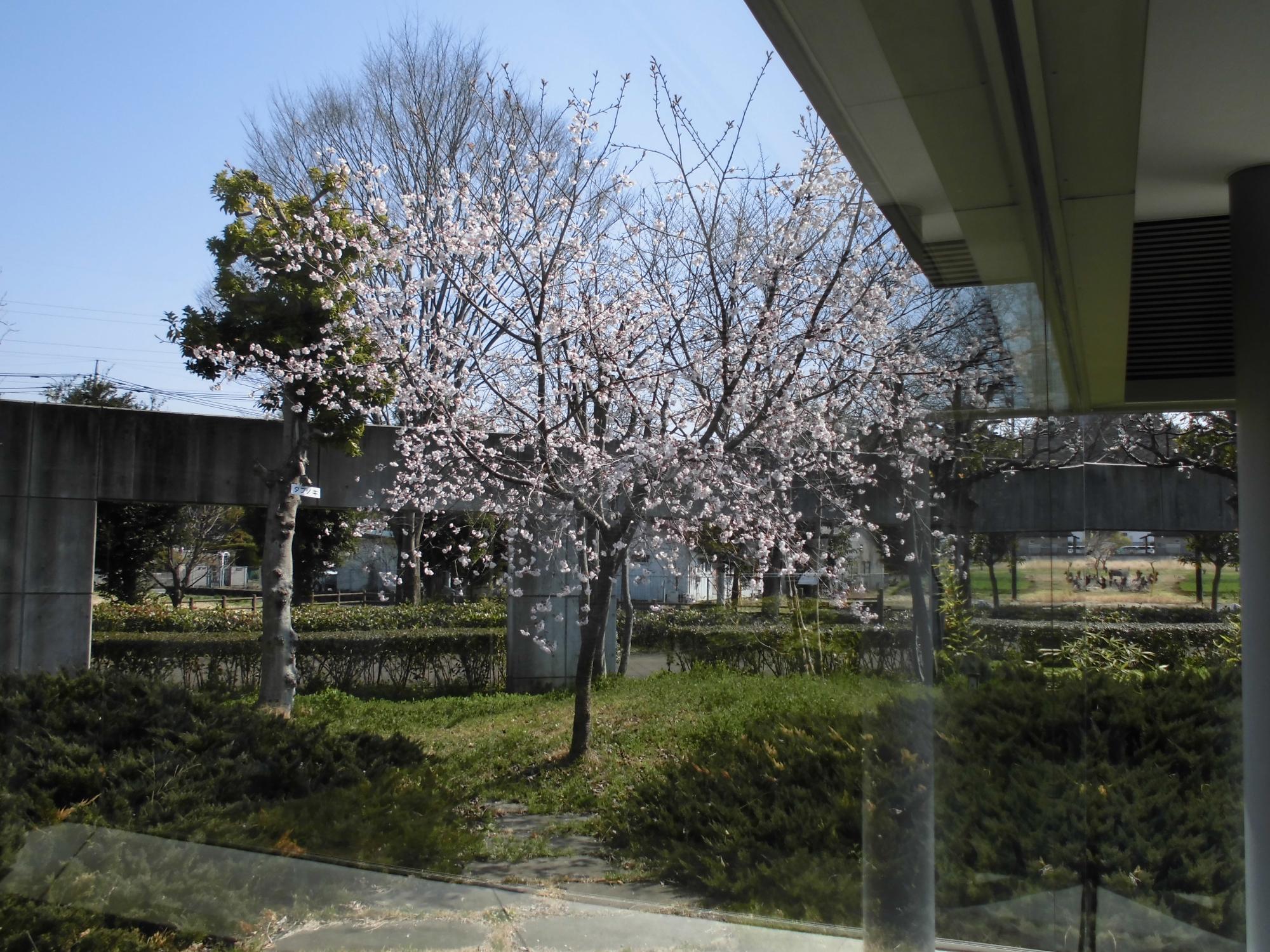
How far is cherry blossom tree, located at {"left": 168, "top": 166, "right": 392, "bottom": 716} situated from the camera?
23.0ft

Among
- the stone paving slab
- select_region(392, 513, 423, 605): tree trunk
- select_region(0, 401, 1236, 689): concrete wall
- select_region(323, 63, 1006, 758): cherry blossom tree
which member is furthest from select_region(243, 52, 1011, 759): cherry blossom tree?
select_region(392, 513, 423, 605): tree trunk

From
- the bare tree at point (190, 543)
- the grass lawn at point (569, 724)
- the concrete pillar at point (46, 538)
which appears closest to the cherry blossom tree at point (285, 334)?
the grass lawn at point (569, 724)

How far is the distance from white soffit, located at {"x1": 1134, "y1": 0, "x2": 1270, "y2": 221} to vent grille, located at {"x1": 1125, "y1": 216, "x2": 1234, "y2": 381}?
68 mm

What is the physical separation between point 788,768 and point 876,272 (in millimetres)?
2837

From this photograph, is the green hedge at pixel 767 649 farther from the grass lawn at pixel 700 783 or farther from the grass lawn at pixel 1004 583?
the grass lawn at pixel 1004 583

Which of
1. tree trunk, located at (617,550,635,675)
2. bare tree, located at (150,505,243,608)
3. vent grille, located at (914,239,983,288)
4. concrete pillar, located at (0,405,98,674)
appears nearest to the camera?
vent grille, located at (914,239,983,288)

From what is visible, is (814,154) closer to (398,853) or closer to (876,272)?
(876,272)

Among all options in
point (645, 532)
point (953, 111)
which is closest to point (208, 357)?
point (645, 532)

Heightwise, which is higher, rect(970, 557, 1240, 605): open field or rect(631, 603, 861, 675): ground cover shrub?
rect(970, 557, 1240, 605): open field

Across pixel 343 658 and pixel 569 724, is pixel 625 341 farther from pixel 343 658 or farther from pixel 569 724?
pixel 343 658

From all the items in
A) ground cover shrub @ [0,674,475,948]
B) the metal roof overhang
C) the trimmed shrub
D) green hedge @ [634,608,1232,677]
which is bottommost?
ground cover shrub @ [0,674,475,948]

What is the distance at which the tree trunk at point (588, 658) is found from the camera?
654cm

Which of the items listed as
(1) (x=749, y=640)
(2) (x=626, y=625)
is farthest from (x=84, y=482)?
(1) (x=749, y=640)

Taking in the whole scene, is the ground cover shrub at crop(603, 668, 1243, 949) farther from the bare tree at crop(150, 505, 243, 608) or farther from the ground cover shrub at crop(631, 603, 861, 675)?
the bare tree at crop(150, 505, 243, 608)
